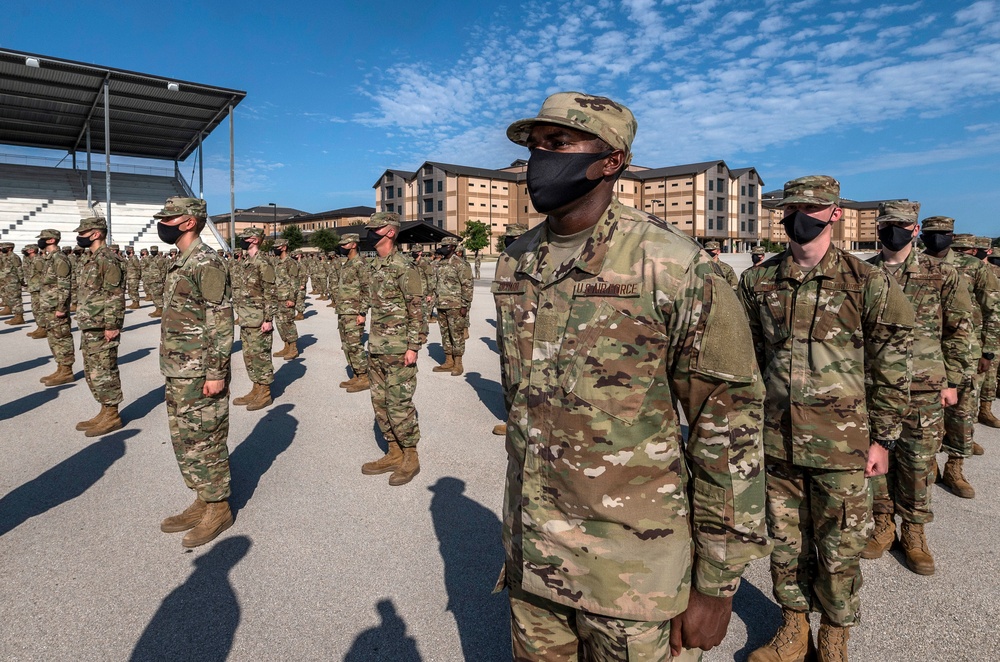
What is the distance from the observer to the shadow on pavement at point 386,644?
278cm

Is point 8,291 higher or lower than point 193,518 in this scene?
higher

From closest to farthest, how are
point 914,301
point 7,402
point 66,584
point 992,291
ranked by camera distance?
point 66,584 < point 914,301 < point 992,291 < point 7,402

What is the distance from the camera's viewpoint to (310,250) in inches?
875

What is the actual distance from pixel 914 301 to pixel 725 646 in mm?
2798

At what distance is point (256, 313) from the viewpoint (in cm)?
819

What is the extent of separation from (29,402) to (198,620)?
21.4 ft

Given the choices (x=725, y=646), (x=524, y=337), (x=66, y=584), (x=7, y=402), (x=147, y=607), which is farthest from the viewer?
(x=7, y=402)

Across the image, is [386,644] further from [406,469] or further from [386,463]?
[386,463]

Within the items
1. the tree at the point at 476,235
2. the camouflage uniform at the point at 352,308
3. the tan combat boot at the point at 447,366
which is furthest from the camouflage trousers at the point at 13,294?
the tree at the point at 476,235

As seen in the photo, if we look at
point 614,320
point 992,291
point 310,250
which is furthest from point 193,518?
point 310,250

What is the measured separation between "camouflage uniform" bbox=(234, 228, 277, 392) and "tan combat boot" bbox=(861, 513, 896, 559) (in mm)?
7016

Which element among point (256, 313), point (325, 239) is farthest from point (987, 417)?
point (325, 239)

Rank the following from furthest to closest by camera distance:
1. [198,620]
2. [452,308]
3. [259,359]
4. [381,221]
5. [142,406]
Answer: [452,308]
[259,359]
[142,406]
[381,221]
[198,620]

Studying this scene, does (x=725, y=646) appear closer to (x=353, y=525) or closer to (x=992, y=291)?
(x=353, y=525)
